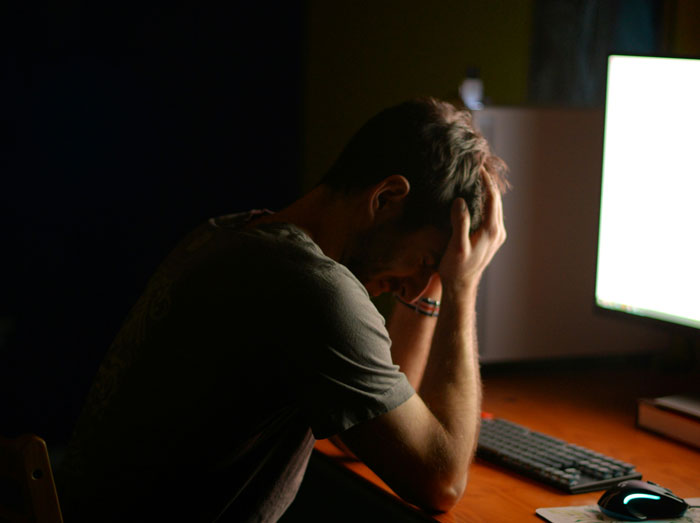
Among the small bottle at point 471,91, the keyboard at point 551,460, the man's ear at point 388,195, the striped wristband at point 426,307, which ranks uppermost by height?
the small bottle at point 471,91

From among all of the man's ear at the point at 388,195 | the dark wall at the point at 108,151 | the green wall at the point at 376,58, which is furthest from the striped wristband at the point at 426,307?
the dark wall at the point at 108,151

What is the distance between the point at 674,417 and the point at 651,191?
379 millimetres

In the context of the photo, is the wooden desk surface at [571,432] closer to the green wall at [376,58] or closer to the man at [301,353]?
the man at [301,353]

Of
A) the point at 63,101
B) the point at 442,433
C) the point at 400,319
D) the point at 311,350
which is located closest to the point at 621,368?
the point at 400,319

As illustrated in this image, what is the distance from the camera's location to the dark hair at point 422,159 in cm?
112

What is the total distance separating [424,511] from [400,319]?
0.43 meters

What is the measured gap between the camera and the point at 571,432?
51.3 inches

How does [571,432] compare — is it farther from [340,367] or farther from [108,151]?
[108,151]

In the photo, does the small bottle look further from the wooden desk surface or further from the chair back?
the chair back

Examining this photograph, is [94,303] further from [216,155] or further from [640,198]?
[640,198]

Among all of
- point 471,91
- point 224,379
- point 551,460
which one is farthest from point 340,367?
point 471,91

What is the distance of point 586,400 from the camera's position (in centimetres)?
148

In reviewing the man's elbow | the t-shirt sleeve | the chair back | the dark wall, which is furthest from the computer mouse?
the dark wall

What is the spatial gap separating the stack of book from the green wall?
0.87 metres
